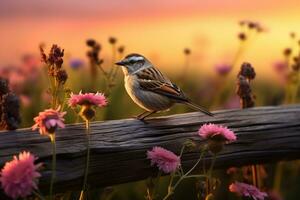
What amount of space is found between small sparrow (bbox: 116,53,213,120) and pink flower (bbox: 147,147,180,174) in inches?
32.8

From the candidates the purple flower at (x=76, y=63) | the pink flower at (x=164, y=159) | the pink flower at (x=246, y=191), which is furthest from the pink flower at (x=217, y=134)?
the purple flower at (x=76, y=63)

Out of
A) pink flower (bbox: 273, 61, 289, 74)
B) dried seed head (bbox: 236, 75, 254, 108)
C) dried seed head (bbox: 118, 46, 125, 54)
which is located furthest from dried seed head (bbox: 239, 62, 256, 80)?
pink flower (bbox: 273, 61, 289, 74)

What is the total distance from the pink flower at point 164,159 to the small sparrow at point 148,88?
83 cm

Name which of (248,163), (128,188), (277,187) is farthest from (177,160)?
(277,187)

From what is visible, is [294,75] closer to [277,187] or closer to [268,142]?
[277,187]

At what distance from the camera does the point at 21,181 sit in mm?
2895

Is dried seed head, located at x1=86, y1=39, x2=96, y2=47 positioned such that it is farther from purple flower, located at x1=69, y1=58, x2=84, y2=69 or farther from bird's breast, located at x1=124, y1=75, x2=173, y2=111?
purple flower, located at x1=69, y1=58, x2=84, y2=69

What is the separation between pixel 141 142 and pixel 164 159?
14.0 inches

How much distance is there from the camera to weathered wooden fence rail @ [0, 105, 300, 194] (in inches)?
135

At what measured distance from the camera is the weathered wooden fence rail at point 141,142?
343 centimetres

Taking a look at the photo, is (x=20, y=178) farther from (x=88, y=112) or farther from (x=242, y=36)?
(x=242, y=36)

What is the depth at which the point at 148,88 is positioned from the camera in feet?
14.7

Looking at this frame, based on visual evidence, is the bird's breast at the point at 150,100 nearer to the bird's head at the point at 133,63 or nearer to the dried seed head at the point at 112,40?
the bird's head at the point at 133,63

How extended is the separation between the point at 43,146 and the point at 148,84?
1259 mm
